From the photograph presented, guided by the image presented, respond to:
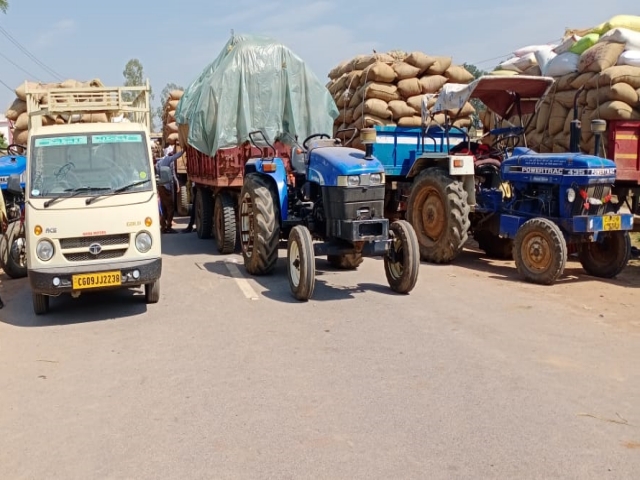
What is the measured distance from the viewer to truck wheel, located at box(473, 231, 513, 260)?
1077 cm

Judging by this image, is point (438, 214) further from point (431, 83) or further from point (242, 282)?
point (431, 83)

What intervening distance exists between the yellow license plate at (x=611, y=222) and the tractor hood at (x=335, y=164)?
2922 mm

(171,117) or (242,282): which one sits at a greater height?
(171,117)

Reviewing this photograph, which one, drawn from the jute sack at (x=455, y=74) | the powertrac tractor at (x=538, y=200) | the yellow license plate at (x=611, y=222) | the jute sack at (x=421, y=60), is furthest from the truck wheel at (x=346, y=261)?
the jute sack at (x=455, y=74)

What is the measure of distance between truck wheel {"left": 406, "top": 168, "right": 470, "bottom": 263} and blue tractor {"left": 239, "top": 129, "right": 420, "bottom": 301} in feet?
6.42

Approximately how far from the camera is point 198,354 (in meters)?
5.86

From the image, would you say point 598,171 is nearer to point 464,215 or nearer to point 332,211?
point 464,215

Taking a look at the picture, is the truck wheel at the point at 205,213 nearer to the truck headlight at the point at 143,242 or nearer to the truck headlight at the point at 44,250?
the truck headlight at the point at 143,242

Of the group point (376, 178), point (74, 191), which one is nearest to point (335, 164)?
point (376, 178)

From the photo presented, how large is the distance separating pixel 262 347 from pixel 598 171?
5.06 metres

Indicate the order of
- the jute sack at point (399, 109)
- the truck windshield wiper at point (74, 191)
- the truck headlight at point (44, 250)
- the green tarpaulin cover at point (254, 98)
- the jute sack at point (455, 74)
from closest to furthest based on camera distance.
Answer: the truck headlight at point (44, 250) < the truck windshield wiper at point (74, 191) < the green tarpaulin cover at point (254, 98) < the jute sack at point (399, 109) < the jute sack at point (455, 74)

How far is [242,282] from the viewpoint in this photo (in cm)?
880

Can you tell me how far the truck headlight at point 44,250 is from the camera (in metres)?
6.85

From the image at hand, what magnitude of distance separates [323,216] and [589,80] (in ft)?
20.0
